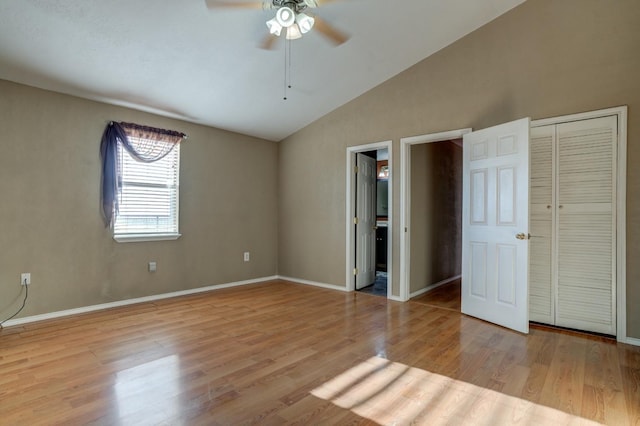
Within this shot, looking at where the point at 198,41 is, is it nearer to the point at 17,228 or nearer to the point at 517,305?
the point at 17,228

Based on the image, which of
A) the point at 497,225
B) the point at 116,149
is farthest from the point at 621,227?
the point at 116,149

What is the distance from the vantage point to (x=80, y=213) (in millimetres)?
3699

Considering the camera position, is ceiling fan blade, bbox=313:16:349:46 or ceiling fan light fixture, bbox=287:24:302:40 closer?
ceiling fan light fixture, bbox=287:24:302:40

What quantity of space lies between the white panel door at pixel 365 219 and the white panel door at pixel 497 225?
1.61 m

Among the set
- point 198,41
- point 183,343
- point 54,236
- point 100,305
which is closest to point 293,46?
point 198,41

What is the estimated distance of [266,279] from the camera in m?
5.65

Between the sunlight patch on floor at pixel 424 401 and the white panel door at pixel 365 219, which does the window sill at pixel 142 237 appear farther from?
the sunlight patch on floor at pixel 424 401

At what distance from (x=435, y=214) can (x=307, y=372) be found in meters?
3.60

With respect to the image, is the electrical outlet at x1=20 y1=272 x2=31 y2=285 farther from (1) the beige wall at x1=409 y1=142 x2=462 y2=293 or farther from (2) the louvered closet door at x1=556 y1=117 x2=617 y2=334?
(2) the louvered closet door at x1=556 y1=117 x2=617 y2=334

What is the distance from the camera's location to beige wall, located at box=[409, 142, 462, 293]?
180 inches

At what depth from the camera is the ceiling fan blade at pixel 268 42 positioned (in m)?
3.17

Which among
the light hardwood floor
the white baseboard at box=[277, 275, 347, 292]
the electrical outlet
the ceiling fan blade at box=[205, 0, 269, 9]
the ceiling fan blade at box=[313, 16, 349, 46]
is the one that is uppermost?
the ceiling fan blade at box=[313, 16, 349, 46]

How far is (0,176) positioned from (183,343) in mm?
2539

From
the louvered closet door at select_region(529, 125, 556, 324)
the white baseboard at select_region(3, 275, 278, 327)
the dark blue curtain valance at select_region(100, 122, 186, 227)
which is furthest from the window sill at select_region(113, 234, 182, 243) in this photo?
the louvered closet door at select_region(529, 125, 556, 324)
